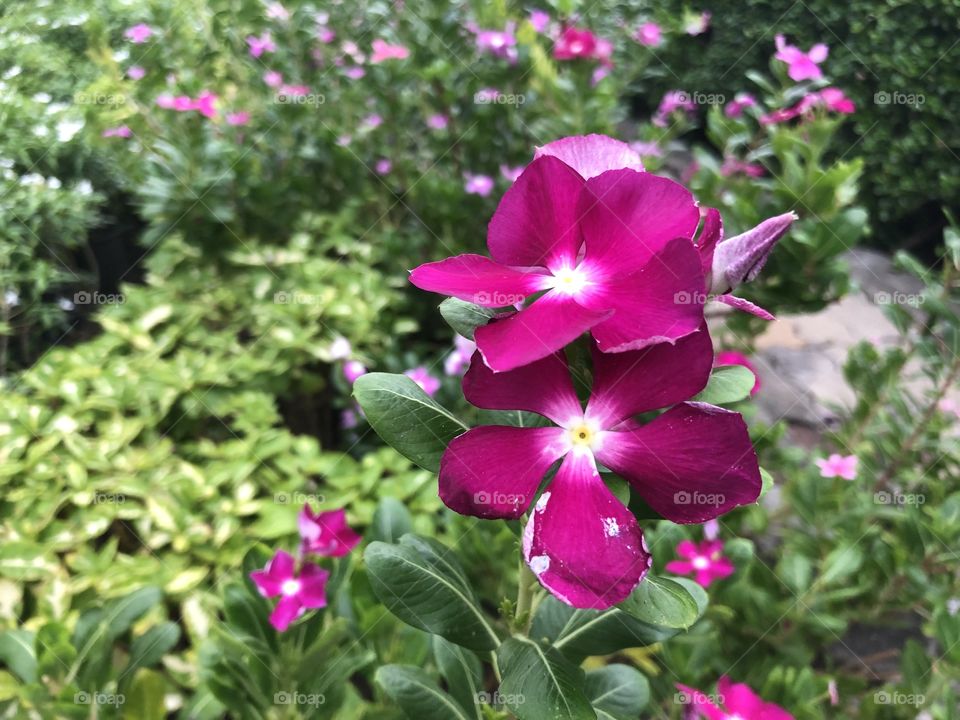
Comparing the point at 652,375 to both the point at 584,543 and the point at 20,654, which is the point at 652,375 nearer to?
the point at 584,543

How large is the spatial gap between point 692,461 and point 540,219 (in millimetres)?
280

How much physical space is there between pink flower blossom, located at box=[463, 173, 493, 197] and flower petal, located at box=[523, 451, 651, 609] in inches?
97.6

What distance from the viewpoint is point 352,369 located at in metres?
2.44

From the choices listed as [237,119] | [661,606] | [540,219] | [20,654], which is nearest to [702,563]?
[661,606]

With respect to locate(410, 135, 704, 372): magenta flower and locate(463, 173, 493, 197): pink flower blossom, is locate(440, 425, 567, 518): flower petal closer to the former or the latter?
locate(410, 135, 704, 372): magenta flower

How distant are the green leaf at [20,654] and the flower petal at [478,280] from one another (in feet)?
4.31

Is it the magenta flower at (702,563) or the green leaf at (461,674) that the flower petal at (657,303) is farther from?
the magenta flower at (702,563)

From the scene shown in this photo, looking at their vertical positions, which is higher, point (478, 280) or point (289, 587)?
point (478, 280)

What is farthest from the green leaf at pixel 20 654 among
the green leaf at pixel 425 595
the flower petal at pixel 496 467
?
the flower petal at pixel 496 467

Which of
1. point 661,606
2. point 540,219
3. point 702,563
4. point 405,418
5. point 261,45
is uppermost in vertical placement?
point 540,219

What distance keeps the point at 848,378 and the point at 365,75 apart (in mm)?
2466

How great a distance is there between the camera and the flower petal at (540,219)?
2.07 ft

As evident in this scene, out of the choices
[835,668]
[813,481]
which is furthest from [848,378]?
[835,668]

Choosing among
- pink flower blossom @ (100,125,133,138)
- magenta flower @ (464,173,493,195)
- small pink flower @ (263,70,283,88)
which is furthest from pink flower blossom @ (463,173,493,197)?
pink flower blossom @ (100,125,133,138)
